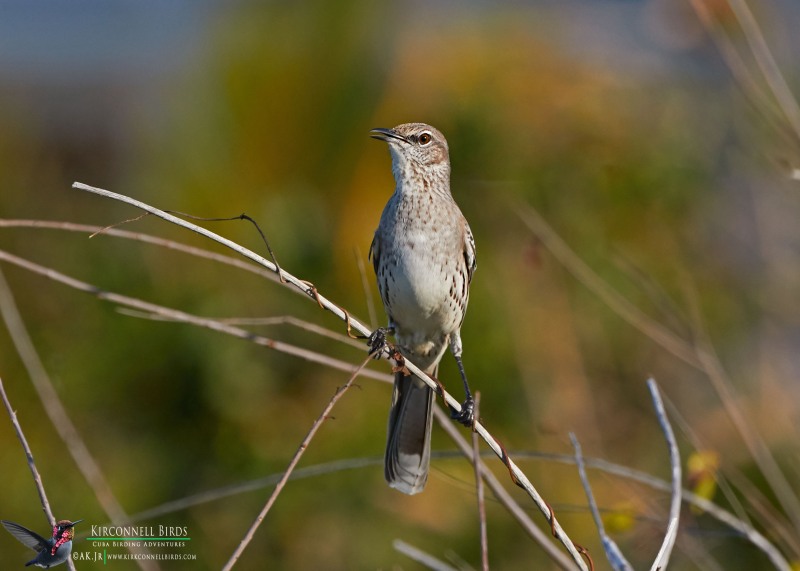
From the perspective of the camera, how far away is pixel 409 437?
4230 millimetres

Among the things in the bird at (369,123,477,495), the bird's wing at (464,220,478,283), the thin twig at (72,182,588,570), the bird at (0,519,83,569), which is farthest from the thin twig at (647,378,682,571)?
the bird's wing at (464,220,478,283)

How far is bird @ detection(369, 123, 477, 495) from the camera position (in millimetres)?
4359

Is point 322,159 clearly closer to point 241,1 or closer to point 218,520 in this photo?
point 241,1

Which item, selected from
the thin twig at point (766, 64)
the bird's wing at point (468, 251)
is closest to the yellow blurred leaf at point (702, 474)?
the thin twig at point (766, 64)

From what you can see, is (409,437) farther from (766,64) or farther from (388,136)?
(766,64)

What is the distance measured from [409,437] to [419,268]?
2.53 feet

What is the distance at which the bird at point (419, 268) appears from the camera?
4359 mm

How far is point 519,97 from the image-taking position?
8492mm

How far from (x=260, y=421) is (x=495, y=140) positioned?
2791 mm

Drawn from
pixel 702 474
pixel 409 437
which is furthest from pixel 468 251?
pixel 702 474

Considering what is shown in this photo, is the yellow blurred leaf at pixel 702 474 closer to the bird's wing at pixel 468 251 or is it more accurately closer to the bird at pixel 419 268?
the bird at pixel 419 268

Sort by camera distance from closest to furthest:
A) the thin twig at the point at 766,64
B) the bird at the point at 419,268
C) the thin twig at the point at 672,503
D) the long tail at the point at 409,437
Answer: the thin twig at the point at 672,503, the thin twig at the point at 766,64, the long tail at the point at 409,437, the bird at the point at 419,268

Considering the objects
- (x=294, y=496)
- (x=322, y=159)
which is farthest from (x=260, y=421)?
(x=322, y=159)

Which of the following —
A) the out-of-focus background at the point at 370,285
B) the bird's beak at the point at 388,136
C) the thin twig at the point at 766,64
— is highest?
the thin twig at the point at 766,64
